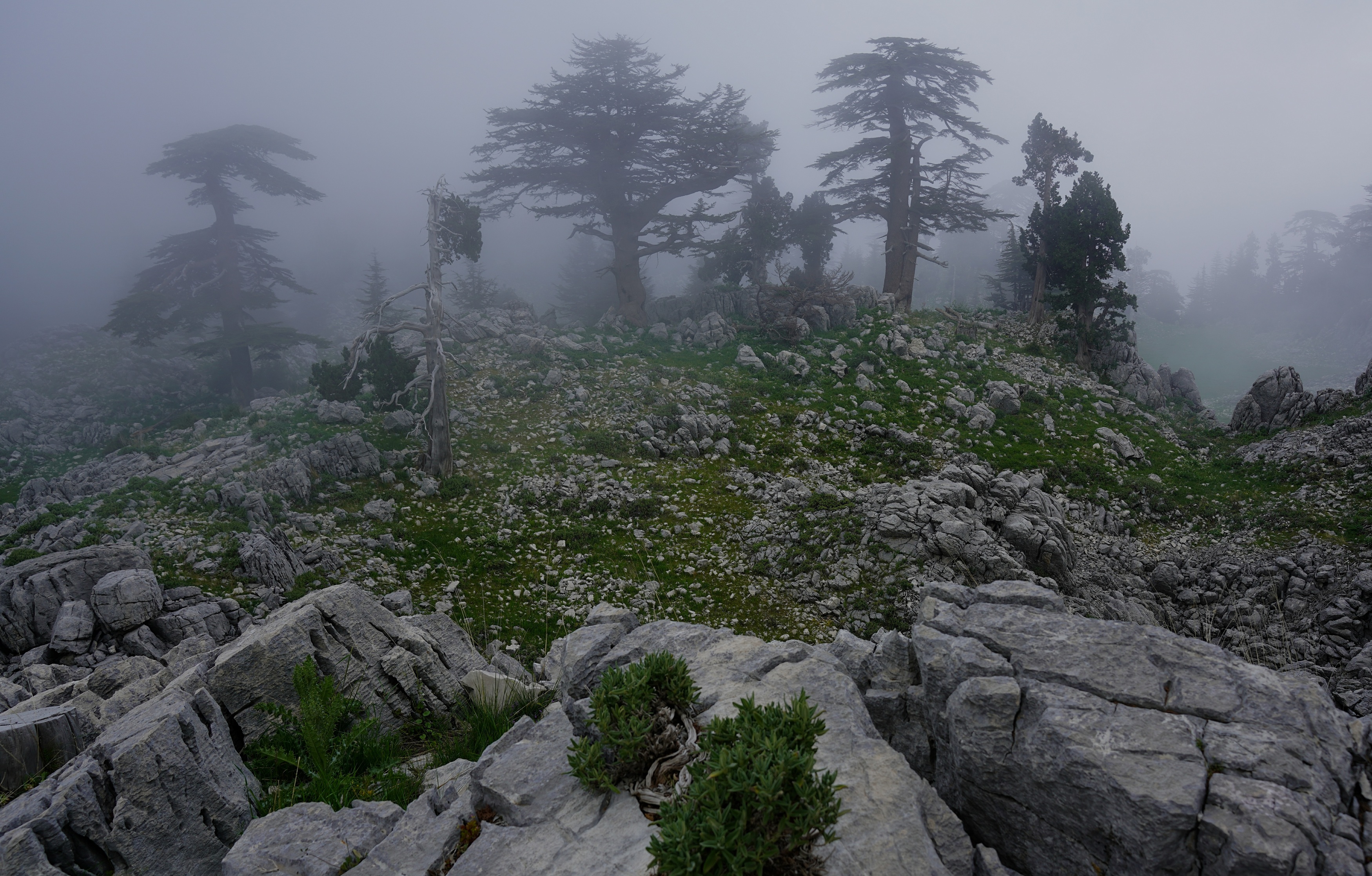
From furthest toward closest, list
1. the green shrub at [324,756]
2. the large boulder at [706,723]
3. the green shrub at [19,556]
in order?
the green shrub at [19,556] → the green shrub at [324,756] → the large boulder at [706,723]

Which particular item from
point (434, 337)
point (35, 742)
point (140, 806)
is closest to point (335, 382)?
point (434, 337)

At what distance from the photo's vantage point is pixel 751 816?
321 centimetres

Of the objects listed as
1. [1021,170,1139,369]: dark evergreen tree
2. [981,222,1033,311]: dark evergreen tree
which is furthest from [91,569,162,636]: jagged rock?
[981,222,1033,311]: dark evergreen tree

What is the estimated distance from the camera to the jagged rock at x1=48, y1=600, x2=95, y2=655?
834 cm

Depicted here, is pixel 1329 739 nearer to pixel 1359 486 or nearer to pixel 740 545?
pixel 740 545

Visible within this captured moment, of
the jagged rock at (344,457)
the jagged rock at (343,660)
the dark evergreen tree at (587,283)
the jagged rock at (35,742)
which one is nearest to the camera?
the jagged rock at (35,742)

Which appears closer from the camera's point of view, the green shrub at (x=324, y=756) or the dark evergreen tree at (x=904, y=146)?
the green shrub at (x=324, y=756)

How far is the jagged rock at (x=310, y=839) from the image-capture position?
4207 mm

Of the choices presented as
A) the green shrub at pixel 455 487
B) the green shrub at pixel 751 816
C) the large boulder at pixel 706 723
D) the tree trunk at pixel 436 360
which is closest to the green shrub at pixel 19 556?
the green shrub at pixel 455 487

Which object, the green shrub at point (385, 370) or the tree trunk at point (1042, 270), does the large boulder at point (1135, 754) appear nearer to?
the green shrub at point (385, 370)

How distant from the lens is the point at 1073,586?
1134 cm

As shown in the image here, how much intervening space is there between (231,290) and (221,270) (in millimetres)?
1389

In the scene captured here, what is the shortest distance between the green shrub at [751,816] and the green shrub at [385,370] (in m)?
18.8

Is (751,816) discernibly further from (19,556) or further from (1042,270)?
(1042,270)
